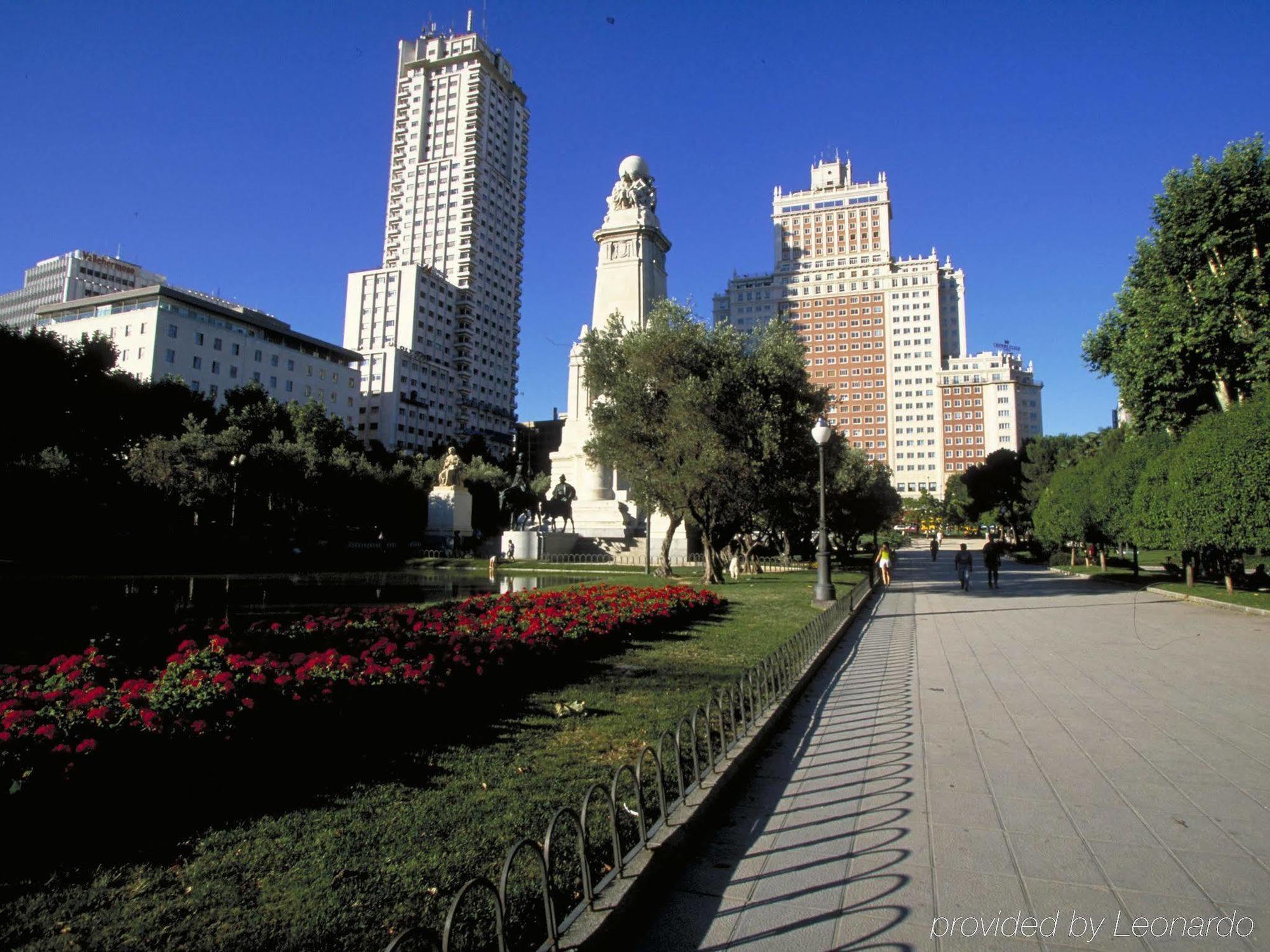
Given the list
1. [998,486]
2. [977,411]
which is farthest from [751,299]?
[998,486]

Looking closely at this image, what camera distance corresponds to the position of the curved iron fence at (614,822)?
2.87 metres


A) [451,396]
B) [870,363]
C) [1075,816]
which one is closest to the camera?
[1075,816]

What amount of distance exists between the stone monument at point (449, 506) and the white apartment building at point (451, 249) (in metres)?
55.0

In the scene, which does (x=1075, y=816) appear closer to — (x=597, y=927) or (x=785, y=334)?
(x=597, y=927)

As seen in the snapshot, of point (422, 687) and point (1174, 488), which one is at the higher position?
point (1174, 488)

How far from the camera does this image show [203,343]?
7088 cm

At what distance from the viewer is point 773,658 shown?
7605 mm

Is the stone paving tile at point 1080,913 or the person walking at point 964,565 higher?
the person walking at point 964,565

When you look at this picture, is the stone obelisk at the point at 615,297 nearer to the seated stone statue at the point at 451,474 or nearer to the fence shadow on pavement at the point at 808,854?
the seated stone statue at the point at 451,474

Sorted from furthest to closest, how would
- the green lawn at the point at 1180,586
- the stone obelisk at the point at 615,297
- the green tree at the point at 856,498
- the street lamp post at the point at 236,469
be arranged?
the stone obelisk at the point at 615,297 < the green tree at the point at 856,498 < the street lamp post at the point at 236,469 < the green lawn at the point at 1180,586

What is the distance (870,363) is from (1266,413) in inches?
4160

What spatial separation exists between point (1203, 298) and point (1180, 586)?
934 centimetres

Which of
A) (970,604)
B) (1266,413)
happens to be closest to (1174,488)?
(1266,413)

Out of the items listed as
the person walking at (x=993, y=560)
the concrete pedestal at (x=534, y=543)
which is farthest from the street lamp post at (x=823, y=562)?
the concrete pedestal at (x=534, y=543)
